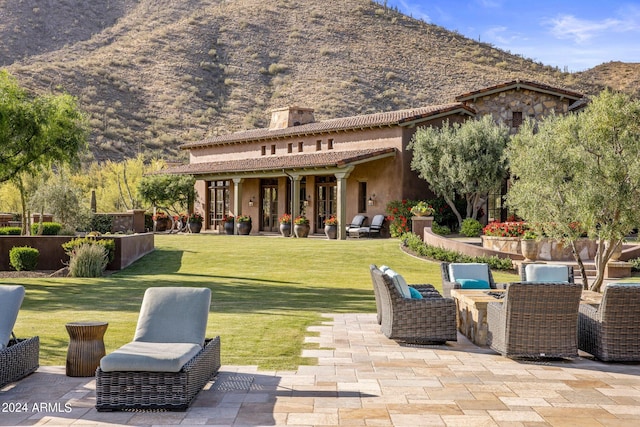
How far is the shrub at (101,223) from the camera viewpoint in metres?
29.9

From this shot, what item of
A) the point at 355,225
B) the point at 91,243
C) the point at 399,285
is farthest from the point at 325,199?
the point at 399,285

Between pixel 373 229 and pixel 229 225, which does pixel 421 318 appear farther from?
pixel 229 225

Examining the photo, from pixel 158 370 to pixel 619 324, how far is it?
4948 mm

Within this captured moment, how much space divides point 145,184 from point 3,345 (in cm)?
2507

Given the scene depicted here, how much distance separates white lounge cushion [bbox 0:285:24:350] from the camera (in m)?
7.05

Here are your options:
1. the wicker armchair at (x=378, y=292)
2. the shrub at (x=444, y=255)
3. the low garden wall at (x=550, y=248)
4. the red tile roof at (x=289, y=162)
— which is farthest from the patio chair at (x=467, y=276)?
the red tile roof at (x=289, y=162)

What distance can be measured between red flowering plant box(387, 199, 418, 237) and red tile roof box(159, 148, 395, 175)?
1.93 meters

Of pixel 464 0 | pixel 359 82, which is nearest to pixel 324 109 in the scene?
pixel 359 82

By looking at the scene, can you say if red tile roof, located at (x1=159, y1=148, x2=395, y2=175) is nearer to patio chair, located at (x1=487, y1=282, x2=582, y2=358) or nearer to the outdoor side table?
patio chair, located at (x1=487, y1=282, x2=582, y2=358)

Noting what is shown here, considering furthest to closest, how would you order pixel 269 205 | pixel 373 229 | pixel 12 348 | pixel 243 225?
pixel 269 205
pixel 243 225
pixel 373 229
pixel 12 348

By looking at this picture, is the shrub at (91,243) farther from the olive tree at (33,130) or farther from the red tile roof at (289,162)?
the red tile roof at (289,162)

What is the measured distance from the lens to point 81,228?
29359 mm

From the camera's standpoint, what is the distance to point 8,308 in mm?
7164

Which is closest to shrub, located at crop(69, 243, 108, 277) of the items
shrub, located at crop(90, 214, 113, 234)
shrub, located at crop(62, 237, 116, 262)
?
shrub, located at crop(62, 237, 116, 262)
